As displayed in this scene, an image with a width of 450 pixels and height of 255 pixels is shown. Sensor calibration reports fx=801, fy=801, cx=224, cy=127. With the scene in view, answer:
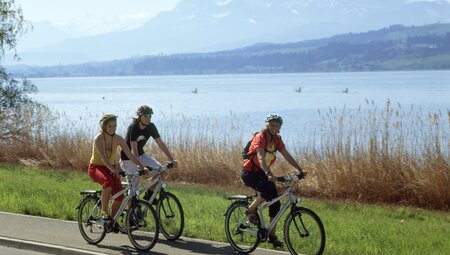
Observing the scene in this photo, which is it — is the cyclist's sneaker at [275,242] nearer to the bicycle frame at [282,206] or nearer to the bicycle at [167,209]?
the bicycle frame at [282,206]

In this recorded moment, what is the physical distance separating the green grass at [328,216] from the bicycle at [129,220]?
1.05 m

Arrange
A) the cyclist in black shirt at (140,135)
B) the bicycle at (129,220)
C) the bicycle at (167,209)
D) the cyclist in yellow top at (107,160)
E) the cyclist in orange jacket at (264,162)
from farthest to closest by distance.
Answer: the cyclist in black shirt at (140,135)
the bicycle at (167,209)
the cyclist in yellow top at (107,160)
the bicycle at (129,220)
the cyclist in orange jacket at (264,162)

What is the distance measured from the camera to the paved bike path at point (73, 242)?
932cm

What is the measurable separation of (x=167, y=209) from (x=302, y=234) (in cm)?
209

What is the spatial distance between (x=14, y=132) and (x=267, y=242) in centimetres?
1644

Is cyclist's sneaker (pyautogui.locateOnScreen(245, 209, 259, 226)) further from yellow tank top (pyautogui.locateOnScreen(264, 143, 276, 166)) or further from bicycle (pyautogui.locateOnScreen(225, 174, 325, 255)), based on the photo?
A: yellow tank top (pyautogui.locateOnScreen(264, 143, 276, 166))

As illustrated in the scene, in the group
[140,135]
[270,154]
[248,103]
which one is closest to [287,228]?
[270,154]

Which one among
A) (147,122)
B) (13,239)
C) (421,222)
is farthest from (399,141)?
(13,239)

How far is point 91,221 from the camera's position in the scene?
9.90 meters

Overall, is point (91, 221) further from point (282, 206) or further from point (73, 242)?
point (282, 206)

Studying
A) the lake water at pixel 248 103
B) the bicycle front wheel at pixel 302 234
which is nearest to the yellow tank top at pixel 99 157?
the bicycle front wheel at pixel 302 234

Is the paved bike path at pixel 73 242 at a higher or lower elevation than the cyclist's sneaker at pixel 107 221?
lower

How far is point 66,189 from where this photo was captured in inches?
615

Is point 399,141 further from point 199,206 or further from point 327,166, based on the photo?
point 199,206
